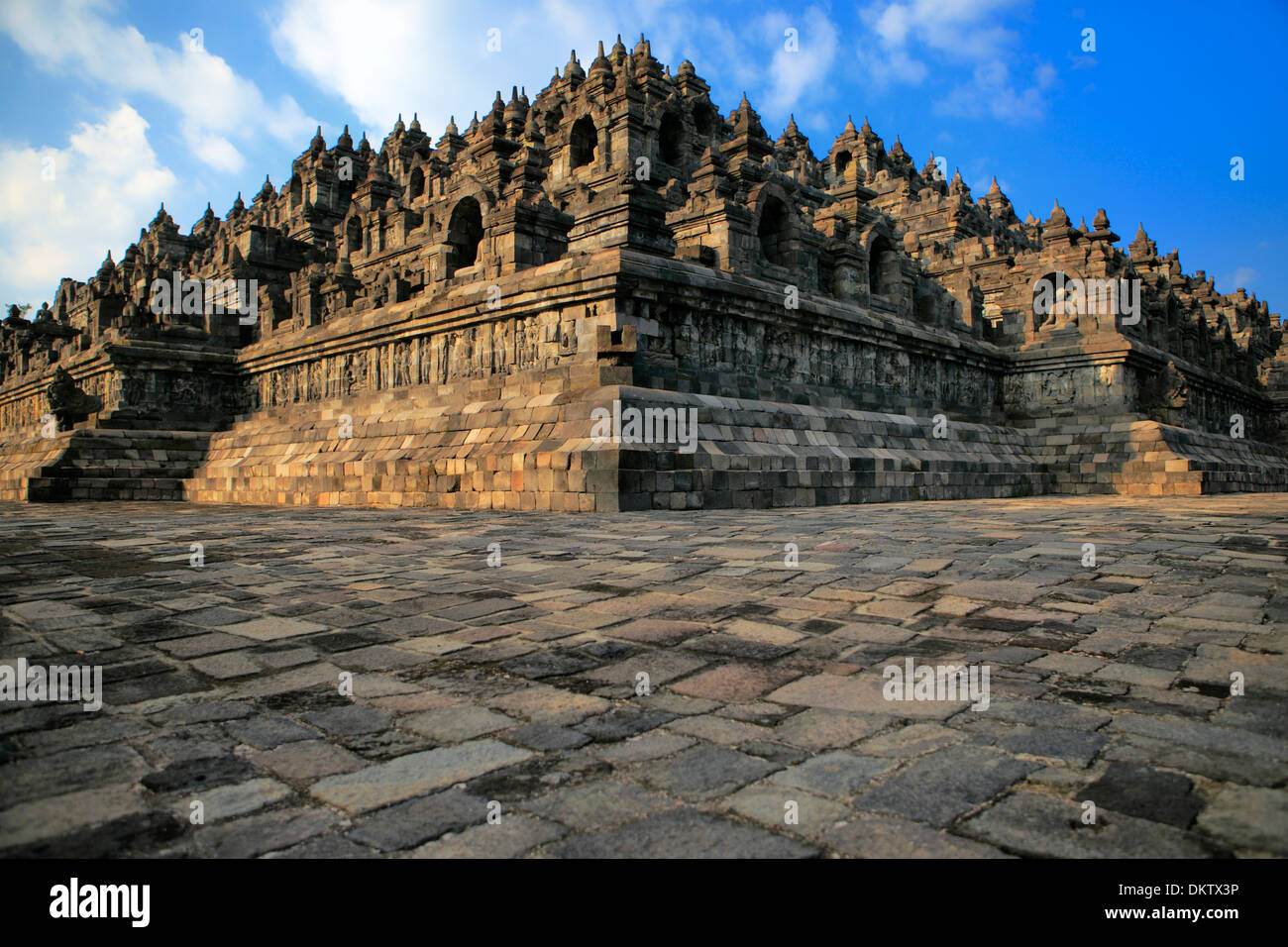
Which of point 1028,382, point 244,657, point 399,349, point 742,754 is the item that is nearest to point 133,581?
point 244,657

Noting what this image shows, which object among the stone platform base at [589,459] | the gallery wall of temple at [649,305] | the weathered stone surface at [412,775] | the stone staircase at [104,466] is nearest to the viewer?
the weathered stone surface at [412,775]

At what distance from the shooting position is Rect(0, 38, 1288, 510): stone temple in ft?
43.7

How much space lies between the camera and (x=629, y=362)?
13.1 meters

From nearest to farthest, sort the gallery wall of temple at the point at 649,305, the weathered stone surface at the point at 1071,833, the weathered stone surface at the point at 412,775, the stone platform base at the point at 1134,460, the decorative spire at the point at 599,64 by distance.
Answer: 1. the weathered stone surface at the point at 1071,833
2. the weathered stone surface at the point at 412,775
3. the gallery wall of temple at the point at 649,305
4. the stone platform base at the point at 1134,460
5. the decorative spire at the point at 599,64

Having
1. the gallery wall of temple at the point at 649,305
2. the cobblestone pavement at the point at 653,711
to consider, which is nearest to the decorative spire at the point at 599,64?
the gallery wall of temple at the point at 649,305

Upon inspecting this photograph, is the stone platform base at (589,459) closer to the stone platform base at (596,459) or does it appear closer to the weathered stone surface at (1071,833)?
the stone platform base at (596,459)

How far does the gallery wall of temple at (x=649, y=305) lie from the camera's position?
1432cm

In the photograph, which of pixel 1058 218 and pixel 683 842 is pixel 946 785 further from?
pixel 1058 218

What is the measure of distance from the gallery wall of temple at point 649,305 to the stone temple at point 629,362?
3.1 inches

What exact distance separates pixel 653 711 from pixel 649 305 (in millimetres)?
11366

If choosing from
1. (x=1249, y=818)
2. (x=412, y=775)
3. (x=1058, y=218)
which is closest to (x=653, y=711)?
(x=412, y=775)

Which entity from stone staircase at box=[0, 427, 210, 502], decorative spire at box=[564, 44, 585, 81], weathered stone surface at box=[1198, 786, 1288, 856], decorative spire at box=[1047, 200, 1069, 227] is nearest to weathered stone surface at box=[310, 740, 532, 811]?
weathered stone surface at box=[1198, 786, 1288, 856]

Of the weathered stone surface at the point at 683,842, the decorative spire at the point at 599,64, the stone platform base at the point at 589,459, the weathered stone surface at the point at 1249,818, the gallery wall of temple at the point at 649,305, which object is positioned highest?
the decorative spire at the point at 599,64

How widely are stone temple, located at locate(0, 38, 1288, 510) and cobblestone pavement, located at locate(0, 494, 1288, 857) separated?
6318mm
